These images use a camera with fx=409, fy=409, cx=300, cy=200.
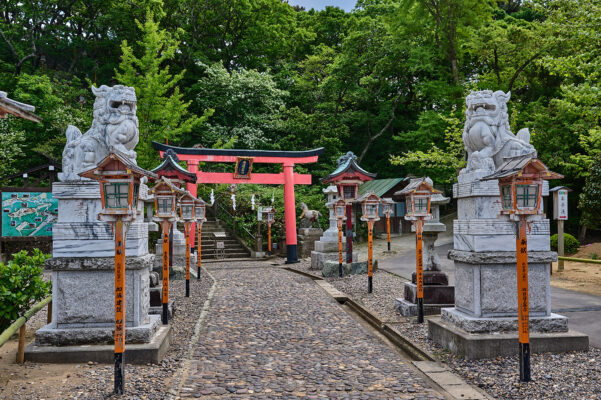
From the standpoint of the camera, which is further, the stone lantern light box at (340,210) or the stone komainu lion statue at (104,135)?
the stone lantern light box at (340,210)

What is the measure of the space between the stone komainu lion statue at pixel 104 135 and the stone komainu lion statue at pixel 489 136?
490 cm

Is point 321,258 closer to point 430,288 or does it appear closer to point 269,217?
point 269,217

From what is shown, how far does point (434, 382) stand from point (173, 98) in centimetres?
1891

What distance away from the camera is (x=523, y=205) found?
14.3ft

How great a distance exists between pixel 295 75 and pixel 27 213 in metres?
19.5

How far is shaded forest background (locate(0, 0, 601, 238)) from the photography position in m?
19.6

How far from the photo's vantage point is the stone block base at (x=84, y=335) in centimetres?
521

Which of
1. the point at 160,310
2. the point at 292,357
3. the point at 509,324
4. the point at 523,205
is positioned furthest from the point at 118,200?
the point at 509,324

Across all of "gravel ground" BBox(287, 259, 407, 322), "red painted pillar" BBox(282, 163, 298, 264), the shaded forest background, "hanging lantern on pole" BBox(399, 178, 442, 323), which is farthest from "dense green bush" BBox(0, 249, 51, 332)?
the shaded forest background

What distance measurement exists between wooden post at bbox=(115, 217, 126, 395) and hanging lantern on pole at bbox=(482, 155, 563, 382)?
4.14m

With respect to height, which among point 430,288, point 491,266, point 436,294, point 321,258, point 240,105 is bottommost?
point 321,258

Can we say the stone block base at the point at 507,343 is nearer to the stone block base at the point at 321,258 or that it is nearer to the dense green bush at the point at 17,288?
the dense green bush at the point at 17,288

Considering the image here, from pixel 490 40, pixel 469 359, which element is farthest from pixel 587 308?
pixel 490 40

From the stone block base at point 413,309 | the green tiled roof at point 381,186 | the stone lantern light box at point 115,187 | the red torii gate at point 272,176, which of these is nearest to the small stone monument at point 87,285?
the stone lantern light box at point 115,187
